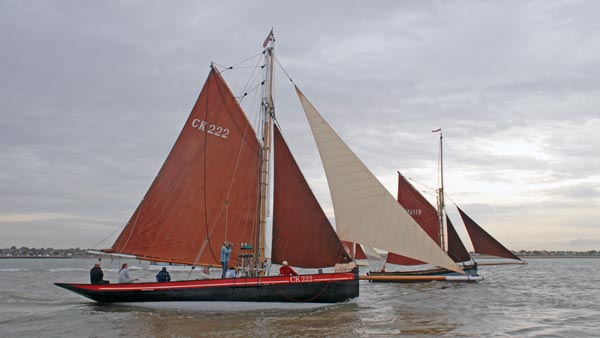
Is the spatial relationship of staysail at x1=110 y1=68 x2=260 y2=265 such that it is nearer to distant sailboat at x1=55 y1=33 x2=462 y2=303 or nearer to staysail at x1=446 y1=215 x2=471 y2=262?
distant sailboat at x1=55 y1=33 x2=462 y2=303

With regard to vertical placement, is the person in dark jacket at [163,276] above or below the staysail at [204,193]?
below

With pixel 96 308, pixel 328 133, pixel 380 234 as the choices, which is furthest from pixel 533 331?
pixel 96 308

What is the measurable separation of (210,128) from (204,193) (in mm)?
3108

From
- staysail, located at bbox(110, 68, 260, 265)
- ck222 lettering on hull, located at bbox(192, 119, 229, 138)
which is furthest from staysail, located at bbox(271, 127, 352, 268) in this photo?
ck222 lettering on hull, located at bbox(192, 119, 229, 138)

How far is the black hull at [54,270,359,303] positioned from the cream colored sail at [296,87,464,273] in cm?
205

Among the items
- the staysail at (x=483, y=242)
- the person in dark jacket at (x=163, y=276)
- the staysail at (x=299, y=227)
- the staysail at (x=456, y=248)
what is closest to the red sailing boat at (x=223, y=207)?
the staysail at (x=299, y=227)

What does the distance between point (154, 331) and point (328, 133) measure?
1092 cm

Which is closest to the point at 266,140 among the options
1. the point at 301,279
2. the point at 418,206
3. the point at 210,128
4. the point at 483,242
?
the point at 210,128

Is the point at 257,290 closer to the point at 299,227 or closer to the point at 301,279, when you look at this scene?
the point at 301,279

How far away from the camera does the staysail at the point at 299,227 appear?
22.1 meters

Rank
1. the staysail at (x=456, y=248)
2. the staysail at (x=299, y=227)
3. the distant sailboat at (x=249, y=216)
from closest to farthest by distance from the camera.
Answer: the distant sailboat at (x=249, y=216) < the staysail at (x=299, y=227) < the staysail at (x=456, y=248)

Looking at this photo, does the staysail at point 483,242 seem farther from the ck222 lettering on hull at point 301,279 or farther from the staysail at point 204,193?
the ck222 lettering on hull at point 301,279

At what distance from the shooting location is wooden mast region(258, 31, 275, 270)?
2267cm

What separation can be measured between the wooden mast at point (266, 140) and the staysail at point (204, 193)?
57 centimetres
